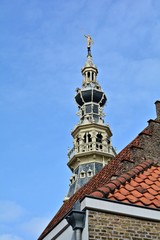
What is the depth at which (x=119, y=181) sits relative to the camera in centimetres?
993

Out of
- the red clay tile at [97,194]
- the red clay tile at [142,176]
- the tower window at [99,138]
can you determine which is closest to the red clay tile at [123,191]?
the red clay tile at [97,194]

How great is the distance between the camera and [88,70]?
2660 inches

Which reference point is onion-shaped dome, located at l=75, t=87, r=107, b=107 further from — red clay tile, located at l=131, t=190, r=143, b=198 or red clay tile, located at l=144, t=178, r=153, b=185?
red clay tile, located at l=131, t=190, r=143, b=198

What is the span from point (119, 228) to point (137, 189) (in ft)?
4.87

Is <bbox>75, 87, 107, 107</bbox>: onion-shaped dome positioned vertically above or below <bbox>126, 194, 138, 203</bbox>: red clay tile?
above

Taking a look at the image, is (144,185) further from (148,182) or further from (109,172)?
(109,172)

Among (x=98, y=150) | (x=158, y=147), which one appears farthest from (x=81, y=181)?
(x=158, y=147)

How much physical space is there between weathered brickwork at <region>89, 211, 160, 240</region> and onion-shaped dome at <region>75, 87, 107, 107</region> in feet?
179

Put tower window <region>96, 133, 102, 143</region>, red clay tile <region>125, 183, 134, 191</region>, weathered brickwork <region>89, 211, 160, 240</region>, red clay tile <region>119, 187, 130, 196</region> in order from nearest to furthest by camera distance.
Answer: weathered brickwork <region>89, 211, 160, 240</region> < red clay tile <region>119, 187, 130, 196</region> < red clay tile <region>125, 183, 134, 191</region> < tower window <region>96, 133, 102, 143</region>

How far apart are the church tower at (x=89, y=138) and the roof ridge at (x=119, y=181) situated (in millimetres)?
38754

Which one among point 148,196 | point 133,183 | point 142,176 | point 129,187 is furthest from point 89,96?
point 148,196

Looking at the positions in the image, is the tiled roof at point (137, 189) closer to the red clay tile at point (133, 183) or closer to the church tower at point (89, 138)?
the red clay tile at point (133, 183)

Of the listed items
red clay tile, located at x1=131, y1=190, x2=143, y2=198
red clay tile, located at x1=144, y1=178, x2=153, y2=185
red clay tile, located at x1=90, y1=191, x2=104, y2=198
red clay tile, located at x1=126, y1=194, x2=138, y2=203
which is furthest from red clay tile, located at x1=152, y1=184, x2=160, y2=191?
red clay tile, located at x1=90, y1=191, x2=104, y2=198

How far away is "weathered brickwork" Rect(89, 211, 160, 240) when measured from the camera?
323 inches
